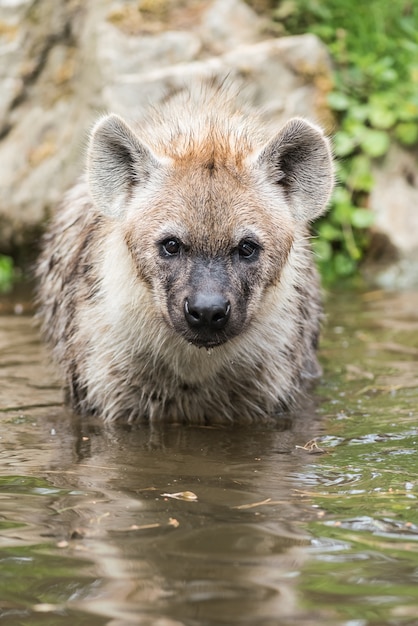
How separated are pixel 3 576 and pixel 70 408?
2.17 metres

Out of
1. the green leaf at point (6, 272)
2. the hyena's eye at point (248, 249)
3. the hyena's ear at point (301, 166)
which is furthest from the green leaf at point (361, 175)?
the hyena's eye at point (248, 249)

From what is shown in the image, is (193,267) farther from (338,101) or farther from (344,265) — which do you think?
(338,101)

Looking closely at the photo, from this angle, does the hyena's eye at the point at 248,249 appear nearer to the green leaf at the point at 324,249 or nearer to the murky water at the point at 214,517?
the murky water at the point at 214,517

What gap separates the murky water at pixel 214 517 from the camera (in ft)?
8.41

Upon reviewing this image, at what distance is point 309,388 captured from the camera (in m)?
5.20

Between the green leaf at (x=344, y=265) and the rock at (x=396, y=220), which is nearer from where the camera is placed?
the rock at (x=396, y=220)

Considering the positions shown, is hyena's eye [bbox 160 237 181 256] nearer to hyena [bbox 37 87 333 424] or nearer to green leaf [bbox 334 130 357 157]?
hyena [bbox 37 87 333 424]

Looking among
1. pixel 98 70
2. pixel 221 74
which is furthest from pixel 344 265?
pixel 98 70

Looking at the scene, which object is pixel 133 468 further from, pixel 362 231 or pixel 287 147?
pixel 362 231

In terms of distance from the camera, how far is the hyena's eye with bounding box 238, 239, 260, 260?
402 centimetres

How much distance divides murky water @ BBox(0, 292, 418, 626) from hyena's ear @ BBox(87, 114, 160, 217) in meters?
0.95

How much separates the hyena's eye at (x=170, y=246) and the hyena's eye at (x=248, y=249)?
0.23 metres

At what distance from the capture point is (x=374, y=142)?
7766 mm

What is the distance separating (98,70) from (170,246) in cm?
411
